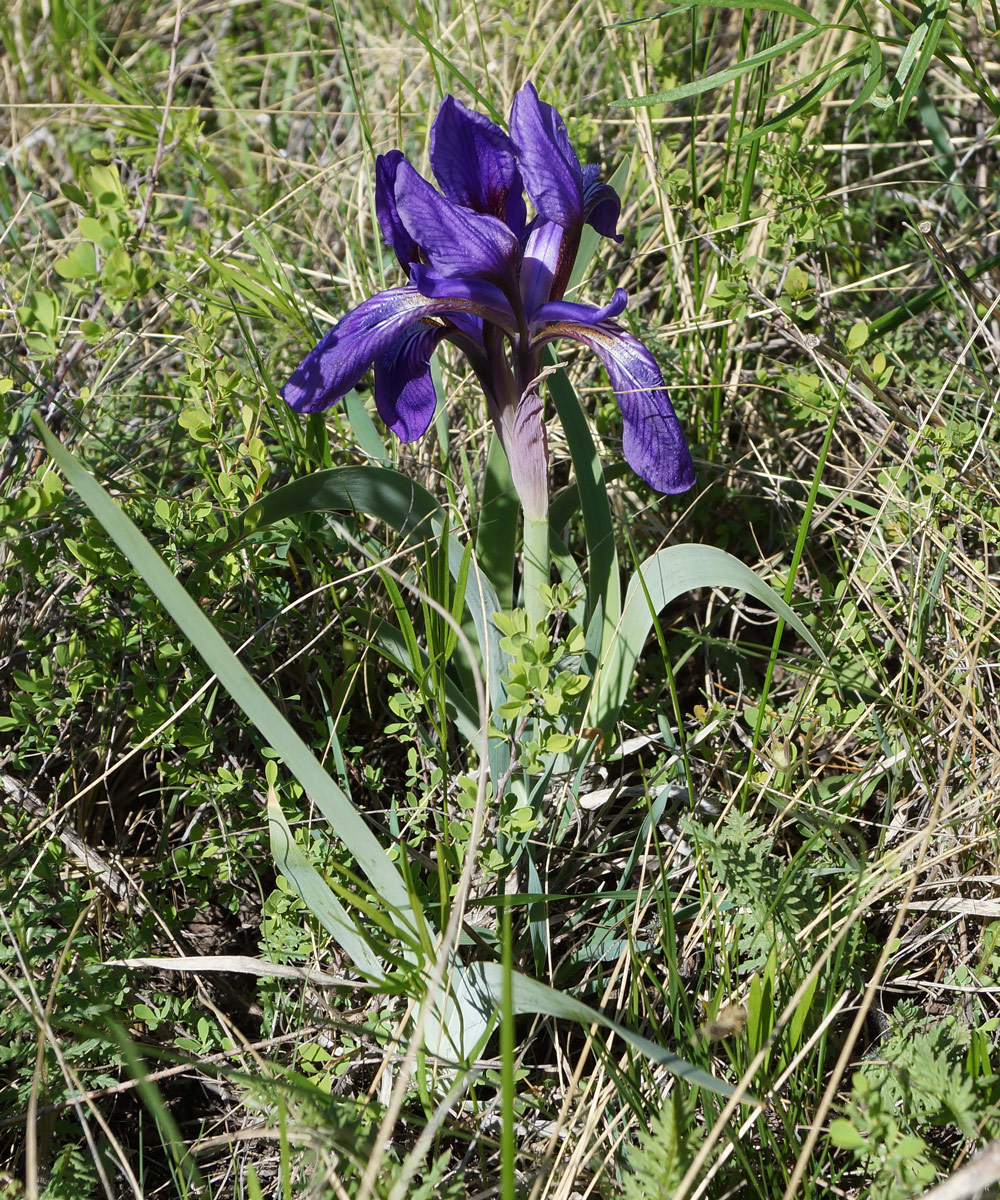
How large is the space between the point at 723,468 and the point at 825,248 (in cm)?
75

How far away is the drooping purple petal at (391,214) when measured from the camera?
4.54 feet

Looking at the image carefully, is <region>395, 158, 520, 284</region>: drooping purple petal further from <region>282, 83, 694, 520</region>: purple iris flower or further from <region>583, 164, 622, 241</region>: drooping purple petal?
<region>583, 164, 622, 241</region>: drooping purple petal

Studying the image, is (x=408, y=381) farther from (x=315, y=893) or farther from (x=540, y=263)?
(x=315, y=893)

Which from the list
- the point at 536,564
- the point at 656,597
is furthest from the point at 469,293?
the point at 656,597

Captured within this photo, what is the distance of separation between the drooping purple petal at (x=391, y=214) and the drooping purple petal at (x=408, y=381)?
4.1 inches

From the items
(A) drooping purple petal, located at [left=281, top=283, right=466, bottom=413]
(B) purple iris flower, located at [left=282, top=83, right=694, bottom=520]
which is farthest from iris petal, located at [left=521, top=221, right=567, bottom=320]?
(A) drooping purple petal, located at [left=281, top=283, right=466, bottom=413]

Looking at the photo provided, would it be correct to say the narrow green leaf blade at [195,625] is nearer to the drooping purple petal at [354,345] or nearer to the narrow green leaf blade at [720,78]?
the drooping purple petal at [354,345]

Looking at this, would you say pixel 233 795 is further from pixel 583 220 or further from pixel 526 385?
pixel 583 220

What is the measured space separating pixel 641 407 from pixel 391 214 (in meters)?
0.46

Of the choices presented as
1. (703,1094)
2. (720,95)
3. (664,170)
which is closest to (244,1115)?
(703,1094)

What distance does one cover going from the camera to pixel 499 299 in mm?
1400

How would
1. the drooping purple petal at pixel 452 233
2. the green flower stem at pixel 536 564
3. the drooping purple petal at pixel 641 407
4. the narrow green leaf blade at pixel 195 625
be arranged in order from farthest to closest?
the green flower stem at pixel 536 564 → the drooping purple petal at pixel 641 407 → the drooping purple petal at pixel 452 233 → the narrow green leaf blade at pixel 195 625

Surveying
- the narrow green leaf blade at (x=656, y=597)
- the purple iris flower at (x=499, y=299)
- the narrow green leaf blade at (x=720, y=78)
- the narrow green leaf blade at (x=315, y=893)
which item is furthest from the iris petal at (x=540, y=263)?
the narrow green leaf blade at (x=315, y=893)

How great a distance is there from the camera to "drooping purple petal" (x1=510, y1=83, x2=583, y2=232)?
1.32 meters
